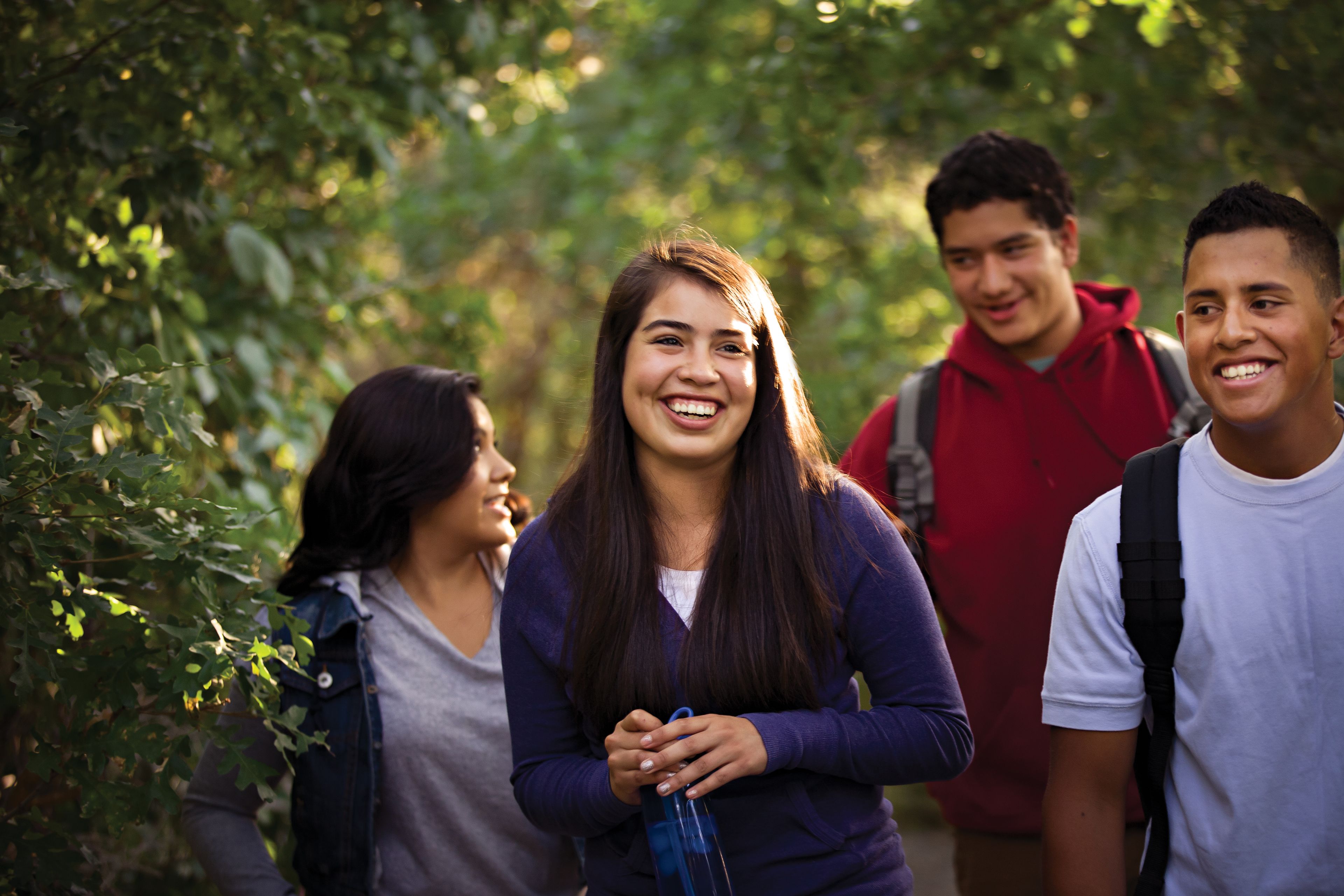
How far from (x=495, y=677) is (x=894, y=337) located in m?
4.47

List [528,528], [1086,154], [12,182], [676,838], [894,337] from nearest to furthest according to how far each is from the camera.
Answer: [676,838] → [528,528] → [12,182] → [1086,154] → [894,337]

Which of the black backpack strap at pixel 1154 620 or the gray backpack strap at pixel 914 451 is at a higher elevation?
the gray backpack strap at pixel 914 451

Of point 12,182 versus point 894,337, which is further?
point 894,337

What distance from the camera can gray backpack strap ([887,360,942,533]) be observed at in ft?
9.39

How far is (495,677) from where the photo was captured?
261 centimetres

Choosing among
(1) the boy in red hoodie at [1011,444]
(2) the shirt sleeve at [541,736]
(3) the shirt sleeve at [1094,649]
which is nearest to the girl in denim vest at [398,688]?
(2) the shirt sleeve at [541,736]

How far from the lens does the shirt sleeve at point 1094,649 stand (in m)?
1.98

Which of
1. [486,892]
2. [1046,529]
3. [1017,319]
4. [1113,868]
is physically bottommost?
[486,892]

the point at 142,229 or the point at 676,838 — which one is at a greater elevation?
the point at 142,229

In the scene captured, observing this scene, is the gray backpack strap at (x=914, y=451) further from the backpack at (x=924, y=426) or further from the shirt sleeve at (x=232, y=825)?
the shirt sleeve at (x=232, y=825)

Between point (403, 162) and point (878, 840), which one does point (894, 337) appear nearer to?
point (403, 162)

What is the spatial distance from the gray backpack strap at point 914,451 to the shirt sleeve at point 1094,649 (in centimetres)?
75

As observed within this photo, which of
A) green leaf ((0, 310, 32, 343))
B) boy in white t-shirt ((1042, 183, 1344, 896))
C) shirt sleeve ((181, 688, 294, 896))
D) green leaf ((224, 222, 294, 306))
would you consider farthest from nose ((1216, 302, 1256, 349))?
green leaf ((224, 222, 294, 306))

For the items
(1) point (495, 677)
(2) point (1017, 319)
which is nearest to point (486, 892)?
(1) point (495, 677)
